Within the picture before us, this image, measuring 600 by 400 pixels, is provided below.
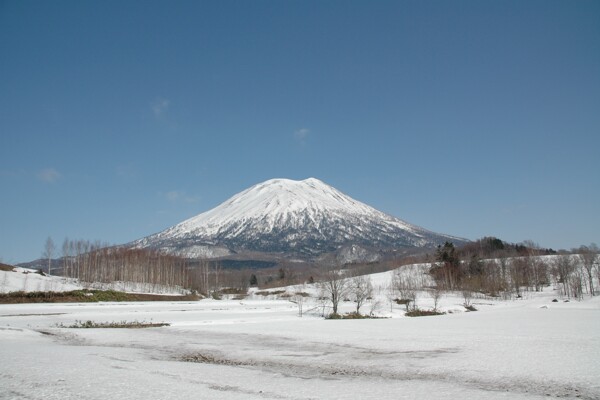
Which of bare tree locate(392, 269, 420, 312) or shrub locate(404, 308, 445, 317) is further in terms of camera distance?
bare tree locate(392, 269, 420, 312)

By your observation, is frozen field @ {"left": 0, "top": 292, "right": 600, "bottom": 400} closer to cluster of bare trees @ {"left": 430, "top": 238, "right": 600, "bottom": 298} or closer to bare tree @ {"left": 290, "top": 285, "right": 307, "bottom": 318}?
bare tree @ {"left": 290, "top": 285, "right": 307, "bottom": 318}

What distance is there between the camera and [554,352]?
53.2 feet

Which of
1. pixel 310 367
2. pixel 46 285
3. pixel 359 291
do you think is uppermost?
pixel 46 285

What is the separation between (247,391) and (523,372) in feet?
27.3

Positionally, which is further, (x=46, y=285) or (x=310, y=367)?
(x=46, y=285)

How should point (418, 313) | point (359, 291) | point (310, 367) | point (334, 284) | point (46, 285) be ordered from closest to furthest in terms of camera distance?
point (310, 367)
point (334, 284)
point (359, 291)
point (418, 313)
point (46, 285)

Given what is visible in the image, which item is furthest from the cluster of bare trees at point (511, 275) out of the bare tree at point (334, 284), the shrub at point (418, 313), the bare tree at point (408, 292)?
the bare tree at point (334, 284)

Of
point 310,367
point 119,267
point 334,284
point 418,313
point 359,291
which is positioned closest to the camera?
point 310,367

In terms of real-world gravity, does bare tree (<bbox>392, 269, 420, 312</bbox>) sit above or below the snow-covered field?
below

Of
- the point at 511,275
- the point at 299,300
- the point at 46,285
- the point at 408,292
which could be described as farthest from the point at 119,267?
the point at 511,275

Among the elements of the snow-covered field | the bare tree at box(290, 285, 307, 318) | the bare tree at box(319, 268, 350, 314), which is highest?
the bare tree at box(319, 268, 350, 314)

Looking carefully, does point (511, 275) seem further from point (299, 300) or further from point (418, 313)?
point (299, 300)

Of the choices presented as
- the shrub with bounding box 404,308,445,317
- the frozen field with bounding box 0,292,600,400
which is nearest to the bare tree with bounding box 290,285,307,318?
the shrub with bounding box 404,308,445,317

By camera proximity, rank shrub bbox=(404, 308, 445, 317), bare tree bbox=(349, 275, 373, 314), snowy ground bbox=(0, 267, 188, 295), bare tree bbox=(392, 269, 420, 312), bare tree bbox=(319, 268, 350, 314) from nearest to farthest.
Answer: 1. bare tree bbox=(349, 275, 373, 314)
2. bare tree bbox=(319, 268, 350, 314)
3. shrub bbox=(404, 308, 445, 317)
4. bare tree bbox=(392, 269, 420, 312)
5. snowy ground bbox=(0, 267, 188, 295)
